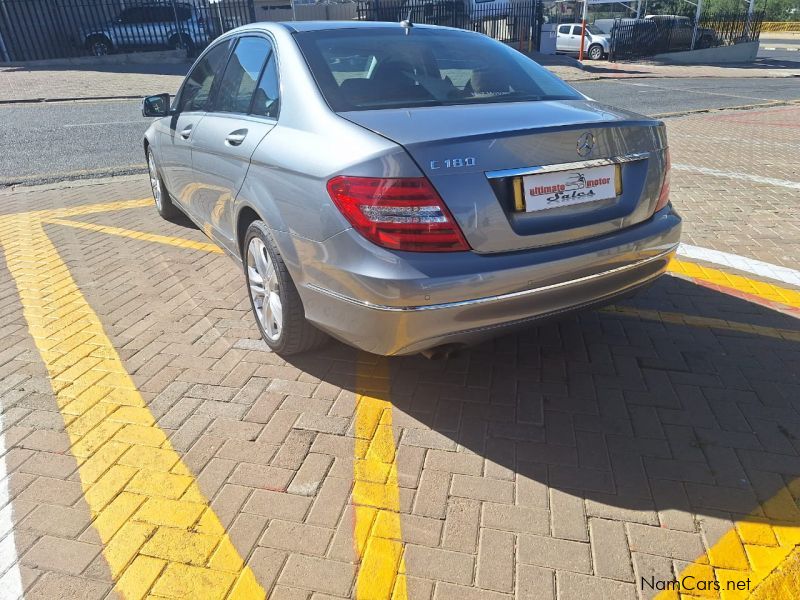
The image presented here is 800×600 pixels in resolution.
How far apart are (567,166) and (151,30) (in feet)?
78.9

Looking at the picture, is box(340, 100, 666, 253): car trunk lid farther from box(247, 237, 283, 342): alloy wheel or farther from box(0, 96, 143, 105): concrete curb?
box(0, 96, 143, 105): concrete curb

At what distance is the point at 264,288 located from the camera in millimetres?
3195

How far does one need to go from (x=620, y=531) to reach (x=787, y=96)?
17007mm

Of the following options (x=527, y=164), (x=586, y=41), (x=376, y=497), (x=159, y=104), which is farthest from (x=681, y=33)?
(x=376, y=497)

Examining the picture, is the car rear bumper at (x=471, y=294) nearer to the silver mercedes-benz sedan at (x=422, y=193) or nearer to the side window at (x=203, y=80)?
the silver mercedes-benz sedan at (x=422, y=193)

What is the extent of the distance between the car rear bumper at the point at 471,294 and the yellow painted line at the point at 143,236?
259 centimetres

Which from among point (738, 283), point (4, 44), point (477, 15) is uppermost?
point (4, 44)

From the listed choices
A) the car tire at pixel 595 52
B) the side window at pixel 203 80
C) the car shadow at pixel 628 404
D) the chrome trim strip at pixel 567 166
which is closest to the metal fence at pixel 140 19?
the car tire at pixel 595 52

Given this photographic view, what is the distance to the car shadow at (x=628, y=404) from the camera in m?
2.36

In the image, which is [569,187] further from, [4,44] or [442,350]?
[4,44]

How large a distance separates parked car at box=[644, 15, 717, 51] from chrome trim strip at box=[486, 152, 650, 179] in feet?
Result: 95.4

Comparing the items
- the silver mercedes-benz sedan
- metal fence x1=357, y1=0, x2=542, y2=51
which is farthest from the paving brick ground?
metal fence x1=357, y1=0, x2=542, y2=51

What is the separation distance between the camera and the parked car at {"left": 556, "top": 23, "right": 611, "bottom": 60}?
26156mm

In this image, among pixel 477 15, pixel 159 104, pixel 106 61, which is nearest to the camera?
pixel 159 104
